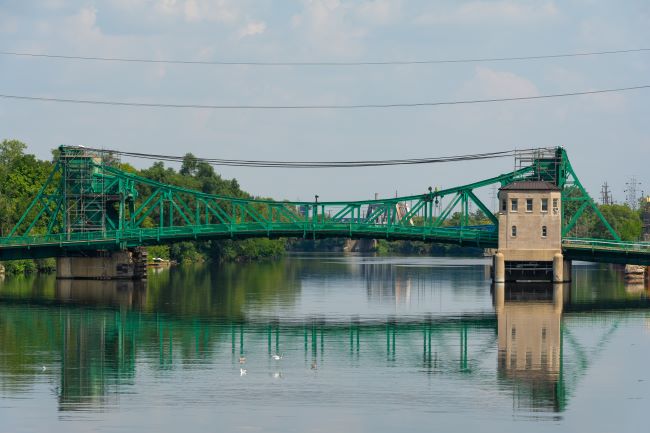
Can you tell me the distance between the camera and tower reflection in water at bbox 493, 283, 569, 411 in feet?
181

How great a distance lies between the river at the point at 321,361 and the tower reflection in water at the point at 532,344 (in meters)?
0.11

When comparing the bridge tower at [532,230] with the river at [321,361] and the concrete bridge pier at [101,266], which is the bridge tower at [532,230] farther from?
the concrete bridge pier at [101,266]

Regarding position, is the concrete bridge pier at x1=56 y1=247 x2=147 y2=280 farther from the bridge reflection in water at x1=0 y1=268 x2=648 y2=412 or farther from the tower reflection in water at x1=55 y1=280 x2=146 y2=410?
the bridge reflection in water at x1=0 y1=268 x2=648 y2=412

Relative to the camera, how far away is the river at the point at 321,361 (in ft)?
161

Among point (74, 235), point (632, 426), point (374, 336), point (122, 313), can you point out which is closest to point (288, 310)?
point (122, 313)

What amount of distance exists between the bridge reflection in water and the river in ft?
0.51

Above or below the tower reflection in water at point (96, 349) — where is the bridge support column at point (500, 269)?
above

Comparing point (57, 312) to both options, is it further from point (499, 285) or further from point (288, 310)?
point (499, 285)

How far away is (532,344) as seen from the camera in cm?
7294

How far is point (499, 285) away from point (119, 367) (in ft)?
213

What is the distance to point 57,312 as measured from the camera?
91562 millimetres

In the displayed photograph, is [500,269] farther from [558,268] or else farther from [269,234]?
[269,234]

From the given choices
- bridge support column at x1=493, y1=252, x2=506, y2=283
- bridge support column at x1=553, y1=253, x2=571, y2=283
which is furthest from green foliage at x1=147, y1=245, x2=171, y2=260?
bridge support column at x1=553, y1=253, x2=571, y2=283

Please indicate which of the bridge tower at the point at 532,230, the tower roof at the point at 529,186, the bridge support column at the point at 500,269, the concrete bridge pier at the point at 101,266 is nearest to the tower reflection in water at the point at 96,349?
the concrete bridge pier at the point at 101,266
